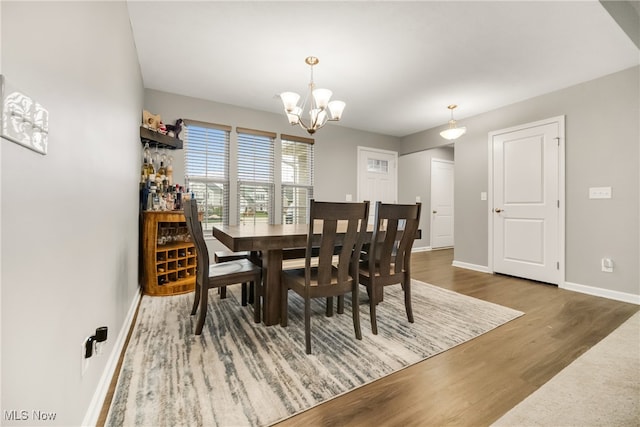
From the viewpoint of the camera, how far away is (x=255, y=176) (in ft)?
14.1

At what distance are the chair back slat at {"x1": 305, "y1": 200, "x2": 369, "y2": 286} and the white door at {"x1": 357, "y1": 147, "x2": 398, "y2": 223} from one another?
3.51 m

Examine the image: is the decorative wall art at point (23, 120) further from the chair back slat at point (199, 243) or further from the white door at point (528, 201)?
the white door at point (528, 201)

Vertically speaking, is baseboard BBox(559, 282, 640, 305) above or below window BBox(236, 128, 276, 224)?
below

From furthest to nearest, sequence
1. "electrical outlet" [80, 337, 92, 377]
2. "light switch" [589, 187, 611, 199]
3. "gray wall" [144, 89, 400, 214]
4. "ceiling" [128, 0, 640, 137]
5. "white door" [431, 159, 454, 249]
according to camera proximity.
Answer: "white door" [431, 159, 454, 249], "gray wall" [144, 89, 400, 214], "light switch" [589, 187, 611, 199], "ceiling" [128, 0, 640, 137], "electrical outlet" [80, 337, 92, 377]

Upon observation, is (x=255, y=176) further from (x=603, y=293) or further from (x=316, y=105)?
(x=603, y=293)

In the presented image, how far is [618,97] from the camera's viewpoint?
2.96 meters

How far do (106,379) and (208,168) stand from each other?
10.0 ft

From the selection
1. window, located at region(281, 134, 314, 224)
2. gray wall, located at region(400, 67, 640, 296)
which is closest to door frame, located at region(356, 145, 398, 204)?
window, located at region(281, 134, 314, 224)

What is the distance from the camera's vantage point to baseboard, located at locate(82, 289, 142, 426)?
113 centimetres

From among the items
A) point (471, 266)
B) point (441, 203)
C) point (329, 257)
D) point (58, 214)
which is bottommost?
point (471, 266)

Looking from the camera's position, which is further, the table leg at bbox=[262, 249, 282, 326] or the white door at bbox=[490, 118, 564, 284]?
the white door at bbox=[490, 118, 564, 284]

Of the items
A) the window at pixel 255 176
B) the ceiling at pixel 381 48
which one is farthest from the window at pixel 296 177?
the ceiling at pixel 381 48

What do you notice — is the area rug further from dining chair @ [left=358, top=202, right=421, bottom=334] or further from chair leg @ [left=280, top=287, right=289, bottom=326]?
dining chair @ [left=358, top=202, right=421, bottom=334]

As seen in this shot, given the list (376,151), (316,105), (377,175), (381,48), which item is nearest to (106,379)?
(316,105)
